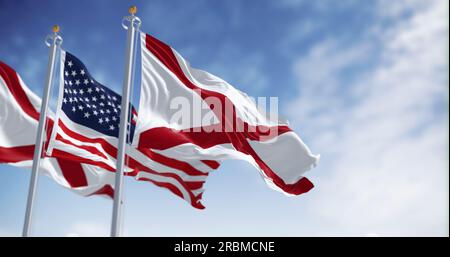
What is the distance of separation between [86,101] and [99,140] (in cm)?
114

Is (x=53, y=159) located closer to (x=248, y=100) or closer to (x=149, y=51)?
(x=149, y=51)

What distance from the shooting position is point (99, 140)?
465 inches

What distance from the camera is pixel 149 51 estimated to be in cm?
1091

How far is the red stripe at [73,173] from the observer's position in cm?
1320

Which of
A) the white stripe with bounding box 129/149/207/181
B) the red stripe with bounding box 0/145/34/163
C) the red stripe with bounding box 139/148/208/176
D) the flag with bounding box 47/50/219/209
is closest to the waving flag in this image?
the flag with bounding box 47/50/219/209

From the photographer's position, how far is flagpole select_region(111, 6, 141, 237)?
889cm

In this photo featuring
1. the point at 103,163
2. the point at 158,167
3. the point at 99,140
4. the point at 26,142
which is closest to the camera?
the point at 103,163

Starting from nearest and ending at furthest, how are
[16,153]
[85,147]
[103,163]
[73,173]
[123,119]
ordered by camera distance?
[123,119], [85,147], [103,163], [16,153], [73,173]

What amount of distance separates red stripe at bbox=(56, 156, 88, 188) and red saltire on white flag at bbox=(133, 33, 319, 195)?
336 cm

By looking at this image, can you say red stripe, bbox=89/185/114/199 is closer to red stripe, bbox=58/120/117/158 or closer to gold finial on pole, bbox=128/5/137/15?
red stripe, bbox=58/120/117/158

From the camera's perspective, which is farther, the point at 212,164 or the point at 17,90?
the point at 17,90

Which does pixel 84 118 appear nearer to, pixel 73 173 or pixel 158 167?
pixel 158 167

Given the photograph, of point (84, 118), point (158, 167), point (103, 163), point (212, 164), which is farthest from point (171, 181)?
point (84, 118)
